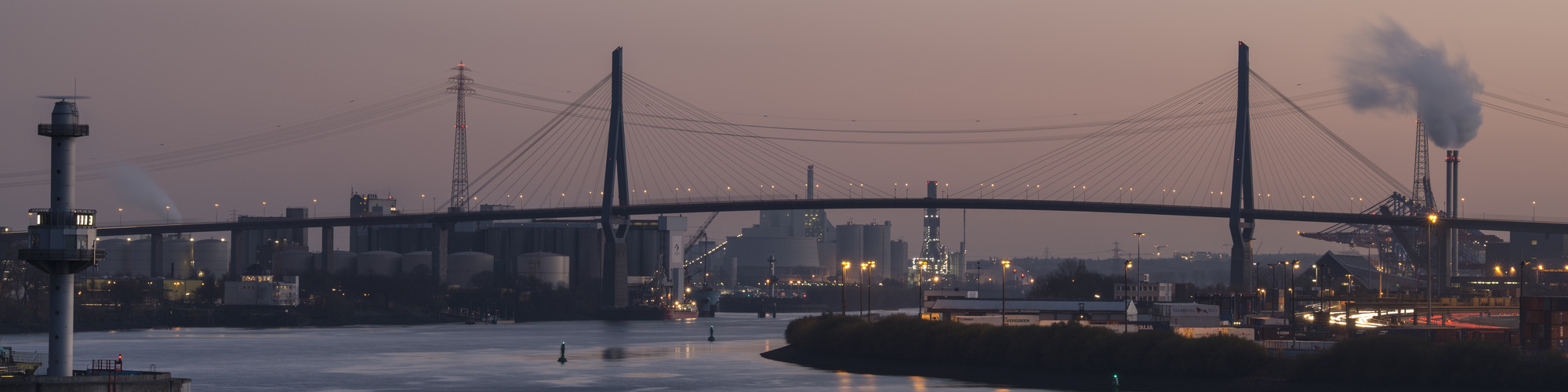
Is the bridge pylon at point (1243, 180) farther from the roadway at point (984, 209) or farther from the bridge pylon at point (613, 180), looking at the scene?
the bridge pylon at point (613, 180)

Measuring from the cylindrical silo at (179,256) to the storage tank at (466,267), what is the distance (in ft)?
85.2

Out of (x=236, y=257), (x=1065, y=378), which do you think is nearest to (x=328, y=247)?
(x=236, y=257)

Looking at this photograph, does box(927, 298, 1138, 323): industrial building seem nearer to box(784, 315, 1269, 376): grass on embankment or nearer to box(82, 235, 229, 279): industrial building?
box(784, 315, 1269, 376): grass on embankment

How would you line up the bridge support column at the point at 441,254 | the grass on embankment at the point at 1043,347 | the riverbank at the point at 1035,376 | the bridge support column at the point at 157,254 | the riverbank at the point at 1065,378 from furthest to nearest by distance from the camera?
the bridge support column at the point at 157,254 < the bridge support column at the point at 441,254 < the grass on embankment at the point at 1043,347 < the riverbank at the point at 1035,376 < the riverbank at the point at 1065,378

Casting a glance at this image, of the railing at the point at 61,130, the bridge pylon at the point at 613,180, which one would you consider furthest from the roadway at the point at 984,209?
the railing at the point at 61,130

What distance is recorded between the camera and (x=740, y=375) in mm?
53031

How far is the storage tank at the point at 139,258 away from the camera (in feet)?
474

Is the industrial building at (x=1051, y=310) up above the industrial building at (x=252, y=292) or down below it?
above

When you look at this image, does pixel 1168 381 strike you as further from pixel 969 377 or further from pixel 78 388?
pixel 78 388

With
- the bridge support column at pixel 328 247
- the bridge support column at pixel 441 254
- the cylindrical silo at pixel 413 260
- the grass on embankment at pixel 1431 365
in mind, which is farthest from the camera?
the cylindrical silo at pixel 413 260

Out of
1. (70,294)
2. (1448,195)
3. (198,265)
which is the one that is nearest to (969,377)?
(70,294)

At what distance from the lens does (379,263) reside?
147375mm

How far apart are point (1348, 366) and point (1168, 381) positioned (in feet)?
17.8

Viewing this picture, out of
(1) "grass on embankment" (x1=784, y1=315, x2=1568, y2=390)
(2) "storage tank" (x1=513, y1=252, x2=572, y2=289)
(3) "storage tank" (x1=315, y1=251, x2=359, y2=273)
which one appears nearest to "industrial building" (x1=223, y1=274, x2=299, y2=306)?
(3) "storage tank" (x1=315, y1=251, x2=359, y2=273)
